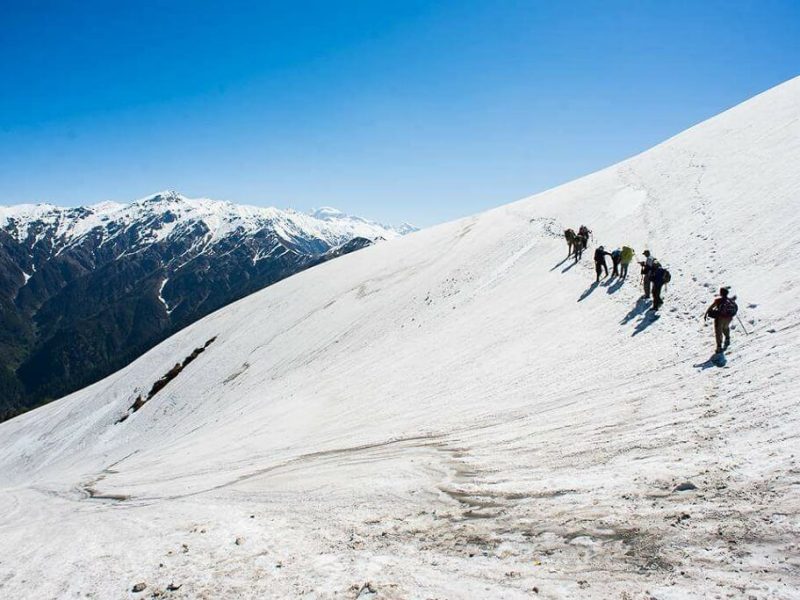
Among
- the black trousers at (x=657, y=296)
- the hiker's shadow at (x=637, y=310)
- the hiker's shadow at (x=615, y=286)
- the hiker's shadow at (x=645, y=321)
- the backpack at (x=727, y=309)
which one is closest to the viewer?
the backpack at (x=727, y=309)

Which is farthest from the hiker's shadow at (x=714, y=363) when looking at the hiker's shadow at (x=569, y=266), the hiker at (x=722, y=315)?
the hiker's shadow at (x=569, y=266)

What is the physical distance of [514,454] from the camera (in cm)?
1153

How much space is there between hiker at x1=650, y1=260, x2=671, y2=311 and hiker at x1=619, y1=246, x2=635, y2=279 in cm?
509

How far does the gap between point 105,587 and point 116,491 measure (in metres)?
12.2

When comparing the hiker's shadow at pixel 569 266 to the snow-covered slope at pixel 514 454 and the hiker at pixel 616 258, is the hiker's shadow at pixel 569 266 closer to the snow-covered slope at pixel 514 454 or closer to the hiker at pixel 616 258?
the snow-covered slope at pixel 514 454

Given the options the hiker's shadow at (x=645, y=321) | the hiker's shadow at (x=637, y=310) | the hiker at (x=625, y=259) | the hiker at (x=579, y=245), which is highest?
the hiker at (x=579, y=245)

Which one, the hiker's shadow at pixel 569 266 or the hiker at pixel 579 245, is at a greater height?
the hiker at pixel 579 245

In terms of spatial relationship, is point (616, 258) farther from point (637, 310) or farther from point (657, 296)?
point (657, 296)

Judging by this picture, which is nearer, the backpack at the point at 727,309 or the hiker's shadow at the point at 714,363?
the hiker's shadow at the point at 714,363

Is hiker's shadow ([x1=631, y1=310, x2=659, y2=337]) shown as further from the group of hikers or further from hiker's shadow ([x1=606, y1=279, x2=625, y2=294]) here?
hiker's shadow ([x1=606, y1=279, x2=625, y2=294])

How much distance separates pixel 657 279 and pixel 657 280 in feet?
0.14

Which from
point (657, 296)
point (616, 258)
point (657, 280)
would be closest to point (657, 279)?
point (657, 280)

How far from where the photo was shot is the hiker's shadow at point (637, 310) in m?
19.4

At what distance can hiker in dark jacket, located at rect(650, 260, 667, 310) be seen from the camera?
1847 cm
